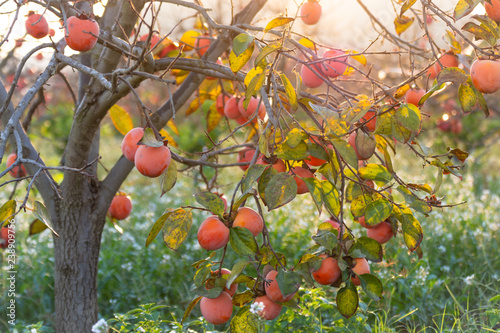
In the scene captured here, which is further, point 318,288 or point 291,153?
point 318,288

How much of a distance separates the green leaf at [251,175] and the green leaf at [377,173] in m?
0.25

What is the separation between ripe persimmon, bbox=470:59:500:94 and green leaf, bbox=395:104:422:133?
12 cm

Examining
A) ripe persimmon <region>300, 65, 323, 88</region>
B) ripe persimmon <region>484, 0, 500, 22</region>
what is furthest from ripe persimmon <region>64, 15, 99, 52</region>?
ripe persimmon <region>484, 0, 500, 22</region>

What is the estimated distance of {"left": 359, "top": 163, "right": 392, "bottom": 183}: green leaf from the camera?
912mm

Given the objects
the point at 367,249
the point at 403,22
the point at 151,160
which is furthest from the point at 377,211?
the point at 403,22

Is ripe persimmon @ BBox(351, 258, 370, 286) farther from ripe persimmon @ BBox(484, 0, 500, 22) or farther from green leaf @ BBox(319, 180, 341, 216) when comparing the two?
Answer: ripe persimmon @ BBox(484, 0, 500, 22)

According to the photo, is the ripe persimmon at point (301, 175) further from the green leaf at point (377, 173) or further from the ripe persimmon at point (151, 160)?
the ripe persimmon at point (151, 160)

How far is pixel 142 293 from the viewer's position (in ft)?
6.46

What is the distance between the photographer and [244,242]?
0.81m

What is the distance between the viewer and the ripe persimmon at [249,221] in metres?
0.83

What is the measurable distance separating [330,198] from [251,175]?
162 mm

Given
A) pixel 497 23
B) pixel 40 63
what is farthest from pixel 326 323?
pixel 40 63

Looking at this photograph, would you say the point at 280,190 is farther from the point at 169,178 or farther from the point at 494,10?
the point at 494,10

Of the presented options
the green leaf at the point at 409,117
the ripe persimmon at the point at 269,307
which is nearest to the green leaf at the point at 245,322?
the ripe persimmon at the point at 269,307
